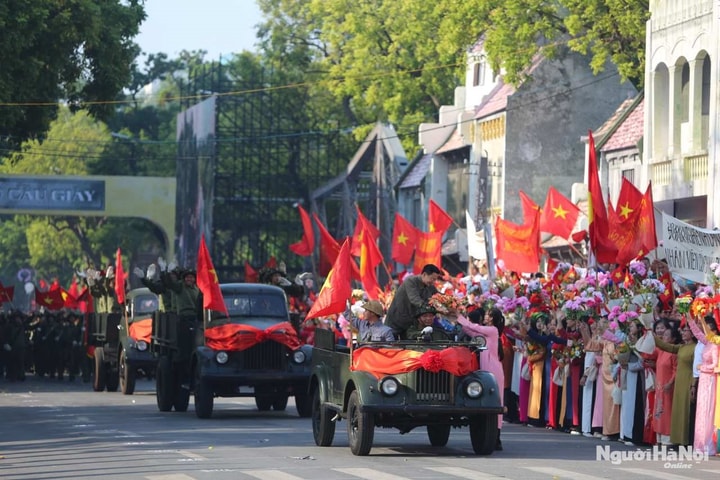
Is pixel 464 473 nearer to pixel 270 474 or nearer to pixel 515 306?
pixel 270 474

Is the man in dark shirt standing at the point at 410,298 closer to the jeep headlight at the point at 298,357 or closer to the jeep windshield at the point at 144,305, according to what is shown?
the jeep headlight at the point at 298,357

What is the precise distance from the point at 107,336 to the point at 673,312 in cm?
1810

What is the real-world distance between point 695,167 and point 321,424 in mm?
22576

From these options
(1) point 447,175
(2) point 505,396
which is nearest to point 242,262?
(1) point 447,175

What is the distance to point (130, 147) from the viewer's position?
10675 centimetres

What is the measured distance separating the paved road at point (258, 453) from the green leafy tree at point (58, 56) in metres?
10.4

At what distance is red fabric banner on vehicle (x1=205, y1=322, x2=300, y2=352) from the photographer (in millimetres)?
27750

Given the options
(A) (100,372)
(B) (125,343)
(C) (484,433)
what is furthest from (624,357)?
(A) (100,372)

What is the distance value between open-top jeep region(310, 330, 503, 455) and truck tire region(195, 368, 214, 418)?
24.1ft

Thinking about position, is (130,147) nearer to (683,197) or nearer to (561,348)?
(683,197)

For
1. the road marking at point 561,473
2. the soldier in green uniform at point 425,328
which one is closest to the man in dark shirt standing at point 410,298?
the soldier in green uniform at point 425,328

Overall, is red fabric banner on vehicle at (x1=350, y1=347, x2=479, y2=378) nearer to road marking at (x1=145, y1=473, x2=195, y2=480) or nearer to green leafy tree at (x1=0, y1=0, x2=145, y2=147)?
road marking at (x1=145, y1=473, x2=195, y2=480)

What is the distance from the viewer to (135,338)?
35469 mm

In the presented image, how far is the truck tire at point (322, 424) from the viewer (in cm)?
2119
